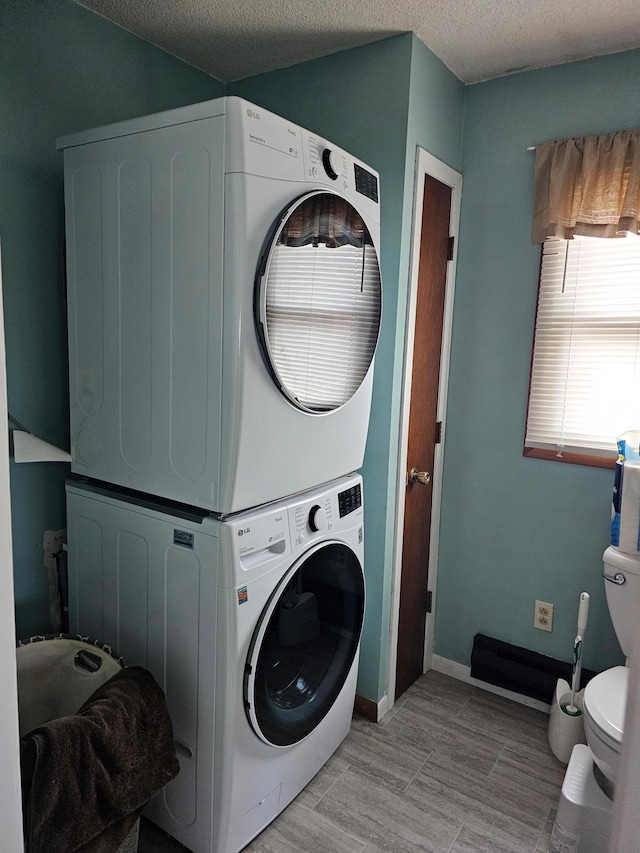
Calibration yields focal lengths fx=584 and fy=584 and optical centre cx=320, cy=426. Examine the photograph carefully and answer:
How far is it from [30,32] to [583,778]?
107 inches

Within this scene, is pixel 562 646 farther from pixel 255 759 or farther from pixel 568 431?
pixel 255 759

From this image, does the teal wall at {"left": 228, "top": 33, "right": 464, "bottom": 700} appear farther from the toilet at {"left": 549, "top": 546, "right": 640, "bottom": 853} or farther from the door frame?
the toilet at {"left": 549, "top": 546, "right": 640, "bottom": 853}

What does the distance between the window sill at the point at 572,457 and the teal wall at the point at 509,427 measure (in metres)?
0.03

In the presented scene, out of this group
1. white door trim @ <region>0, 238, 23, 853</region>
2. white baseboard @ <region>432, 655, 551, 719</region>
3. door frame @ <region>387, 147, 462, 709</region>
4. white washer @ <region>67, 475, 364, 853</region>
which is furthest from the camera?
white baseboard @ <region>432, 655, 551, 719</region>

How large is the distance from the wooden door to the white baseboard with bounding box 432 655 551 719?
0.14m

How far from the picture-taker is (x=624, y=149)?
1966 mm

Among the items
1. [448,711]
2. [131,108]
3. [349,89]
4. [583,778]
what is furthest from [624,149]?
[448,711]

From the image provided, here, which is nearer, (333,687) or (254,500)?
(254,500)

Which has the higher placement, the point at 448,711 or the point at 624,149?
the point at 624,149

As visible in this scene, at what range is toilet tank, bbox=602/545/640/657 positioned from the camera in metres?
1.86

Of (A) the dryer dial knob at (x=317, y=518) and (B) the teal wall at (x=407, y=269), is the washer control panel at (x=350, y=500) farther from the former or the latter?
(B) the teal wall at (x=407, y=269)

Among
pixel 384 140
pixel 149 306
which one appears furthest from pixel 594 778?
pixel 384 140

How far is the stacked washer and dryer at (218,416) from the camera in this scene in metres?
1.37

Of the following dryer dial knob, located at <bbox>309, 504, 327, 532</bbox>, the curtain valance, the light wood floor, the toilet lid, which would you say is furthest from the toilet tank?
the curtain valance
